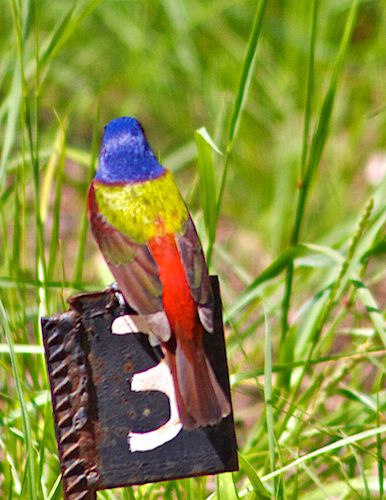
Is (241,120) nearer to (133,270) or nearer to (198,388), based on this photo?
(133,270)

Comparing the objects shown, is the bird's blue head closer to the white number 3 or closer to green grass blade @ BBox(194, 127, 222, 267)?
green grass blade @ BBox(194, 127, 222, 267)

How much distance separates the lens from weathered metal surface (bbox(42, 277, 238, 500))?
174 centimetres

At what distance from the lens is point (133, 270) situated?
182 centimetres

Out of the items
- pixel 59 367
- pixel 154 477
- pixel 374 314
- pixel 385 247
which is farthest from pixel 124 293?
pixel 385 247

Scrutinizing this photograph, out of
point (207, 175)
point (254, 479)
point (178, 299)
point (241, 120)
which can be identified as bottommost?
point (254, 479)

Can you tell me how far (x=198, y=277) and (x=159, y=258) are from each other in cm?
11

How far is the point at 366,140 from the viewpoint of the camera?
3955 millimetres

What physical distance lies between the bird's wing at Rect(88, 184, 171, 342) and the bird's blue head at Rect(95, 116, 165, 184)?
0.09 meters

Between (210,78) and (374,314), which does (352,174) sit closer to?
(210,78)

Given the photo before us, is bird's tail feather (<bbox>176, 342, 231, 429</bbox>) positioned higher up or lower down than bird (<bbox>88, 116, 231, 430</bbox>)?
lower down

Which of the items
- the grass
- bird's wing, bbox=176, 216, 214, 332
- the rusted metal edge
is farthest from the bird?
the grass

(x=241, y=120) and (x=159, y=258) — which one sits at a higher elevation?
(x=241, y=120)

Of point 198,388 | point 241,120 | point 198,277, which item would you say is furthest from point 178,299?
point 241,120

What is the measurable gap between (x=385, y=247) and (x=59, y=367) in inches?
34.7
